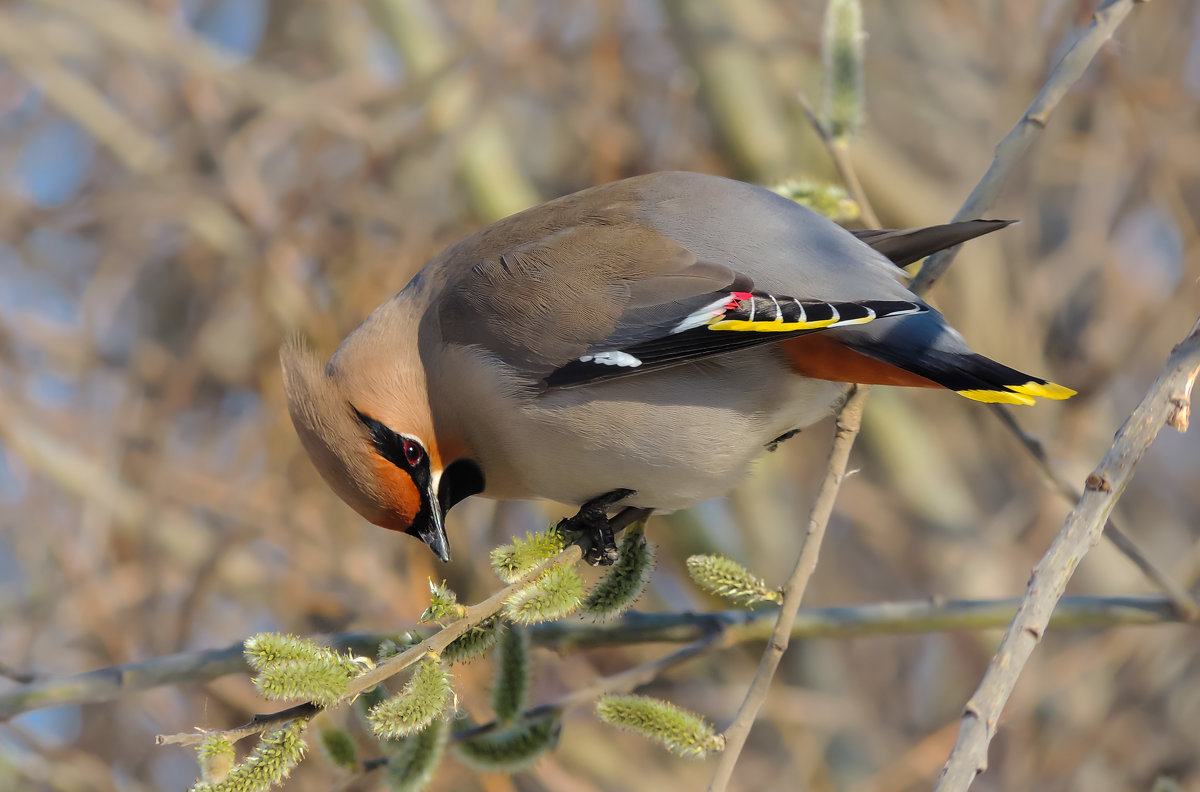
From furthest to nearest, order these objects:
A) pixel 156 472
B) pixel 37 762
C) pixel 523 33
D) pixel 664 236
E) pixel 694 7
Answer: pixel 523 33 → pixel 694 7 → pixel 156 472 → pixel 37 762 → pixel 664 236

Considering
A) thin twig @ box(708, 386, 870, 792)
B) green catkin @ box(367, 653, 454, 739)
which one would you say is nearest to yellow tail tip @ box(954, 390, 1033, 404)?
thin twig @ box(708, 386, 870, 792)

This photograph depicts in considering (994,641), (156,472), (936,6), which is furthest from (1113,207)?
(156,472)

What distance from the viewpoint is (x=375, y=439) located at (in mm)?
3178

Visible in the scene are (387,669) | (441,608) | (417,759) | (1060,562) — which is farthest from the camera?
(417,759)

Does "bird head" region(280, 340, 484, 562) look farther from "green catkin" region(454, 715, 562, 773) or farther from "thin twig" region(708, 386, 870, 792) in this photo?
"thin twig" region(708, 386, 870, 792)

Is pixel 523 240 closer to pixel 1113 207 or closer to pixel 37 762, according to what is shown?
pixel 37 762

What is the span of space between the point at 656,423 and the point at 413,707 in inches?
46.3

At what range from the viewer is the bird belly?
120 inches

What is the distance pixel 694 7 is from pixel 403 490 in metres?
3.57

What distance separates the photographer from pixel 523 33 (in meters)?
6.29

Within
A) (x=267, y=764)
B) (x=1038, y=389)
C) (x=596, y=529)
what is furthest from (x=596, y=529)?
(x=267, y=764)

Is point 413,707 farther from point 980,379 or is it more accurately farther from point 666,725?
point 980,379

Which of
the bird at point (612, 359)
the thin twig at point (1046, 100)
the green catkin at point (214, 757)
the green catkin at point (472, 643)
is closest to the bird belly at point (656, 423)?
the bird at point (612, 359)

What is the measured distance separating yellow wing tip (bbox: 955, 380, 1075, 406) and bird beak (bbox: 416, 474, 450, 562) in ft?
4.53
